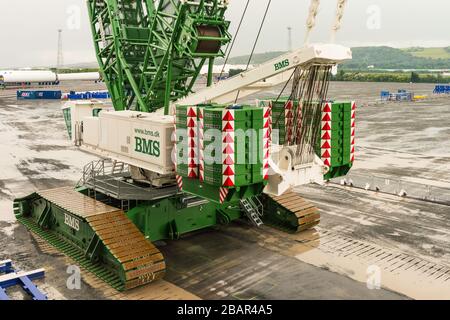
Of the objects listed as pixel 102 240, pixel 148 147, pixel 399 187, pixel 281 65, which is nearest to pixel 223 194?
pixel 148 147

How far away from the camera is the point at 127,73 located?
14297 mm

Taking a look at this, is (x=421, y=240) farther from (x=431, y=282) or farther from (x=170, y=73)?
(x=170, y=73)

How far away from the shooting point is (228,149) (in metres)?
10.1

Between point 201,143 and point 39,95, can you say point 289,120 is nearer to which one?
point 201,143

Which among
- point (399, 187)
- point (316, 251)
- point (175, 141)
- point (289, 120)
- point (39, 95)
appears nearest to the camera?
point (175, 141)

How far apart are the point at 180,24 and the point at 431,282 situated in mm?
9299

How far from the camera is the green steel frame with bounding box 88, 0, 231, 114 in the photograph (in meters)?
12.8

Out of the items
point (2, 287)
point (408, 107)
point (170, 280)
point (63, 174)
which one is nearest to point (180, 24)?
point (170, 280)

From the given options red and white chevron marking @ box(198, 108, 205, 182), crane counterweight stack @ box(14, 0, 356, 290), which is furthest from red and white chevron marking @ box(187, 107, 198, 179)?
red and white chevron marking @ box(198, 108, 205, 182)

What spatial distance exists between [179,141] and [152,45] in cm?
388

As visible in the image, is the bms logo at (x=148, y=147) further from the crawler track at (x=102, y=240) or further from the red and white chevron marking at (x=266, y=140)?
the red and white chevron marking at (x=266, y=140)

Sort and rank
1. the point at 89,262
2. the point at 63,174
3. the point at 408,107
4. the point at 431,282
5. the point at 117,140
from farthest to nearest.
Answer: the point at 408,107 → the point at 63,174 → the point at 117,140 → the point at 89,262 → the point at 431,282

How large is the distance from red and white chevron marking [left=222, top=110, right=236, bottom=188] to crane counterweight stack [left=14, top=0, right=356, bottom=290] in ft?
0.07

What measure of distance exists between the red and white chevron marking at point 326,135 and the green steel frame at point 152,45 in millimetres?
3563
